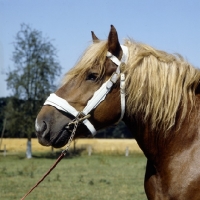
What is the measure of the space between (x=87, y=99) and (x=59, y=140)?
0.44 m

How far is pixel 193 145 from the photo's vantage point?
3533 mm

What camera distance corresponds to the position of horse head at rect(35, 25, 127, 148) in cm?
355

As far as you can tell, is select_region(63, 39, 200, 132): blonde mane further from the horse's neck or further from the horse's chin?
the horse's chin

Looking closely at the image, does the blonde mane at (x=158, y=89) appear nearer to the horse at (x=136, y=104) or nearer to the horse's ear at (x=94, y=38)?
the horse at (x=136, y=104)

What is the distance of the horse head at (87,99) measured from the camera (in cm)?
Result: 355

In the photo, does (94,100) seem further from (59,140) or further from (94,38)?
(94,38)

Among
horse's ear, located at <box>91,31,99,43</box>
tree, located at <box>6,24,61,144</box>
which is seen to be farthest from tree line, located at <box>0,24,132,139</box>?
horse's ear, located at <box>91,31,99,43</box>

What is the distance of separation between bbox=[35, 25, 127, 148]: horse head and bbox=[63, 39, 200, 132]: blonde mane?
0.01 meters

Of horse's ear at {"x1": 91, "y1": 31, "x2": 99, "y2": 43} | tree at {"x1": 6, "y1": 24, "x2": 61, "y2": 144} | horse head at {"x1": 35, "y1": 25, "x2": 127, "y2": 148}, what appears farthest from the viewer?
tree at {"x1": 6, "y1": 24, "x2": 61, "y2": 144}

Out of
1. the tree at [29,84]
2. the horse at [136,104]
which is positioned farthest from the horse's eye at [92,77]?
the tree at [29,84]

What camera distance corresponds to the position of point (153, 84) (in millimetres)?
3613

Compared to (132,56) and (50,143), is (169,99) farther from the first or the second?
(50,143)

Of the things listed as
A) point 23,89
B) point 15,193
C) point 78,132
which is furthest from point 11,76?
point 78,132

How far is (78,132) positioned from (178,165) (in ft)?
3.07
